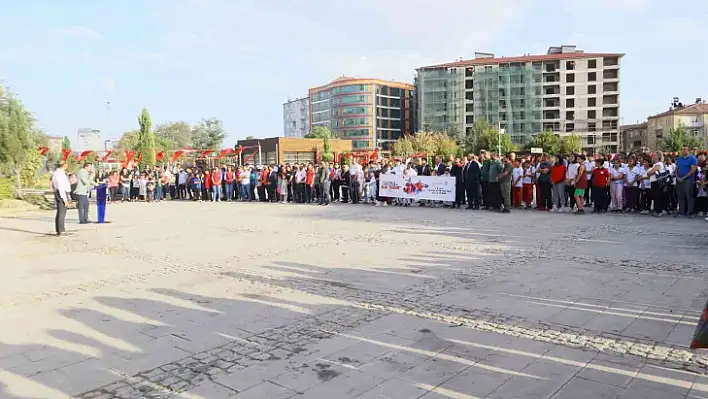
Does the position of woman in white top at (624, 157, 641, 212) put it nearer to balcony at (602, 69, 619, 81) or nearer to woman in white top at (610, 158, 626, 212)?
woman in white top at (610, 158, 626, 212)

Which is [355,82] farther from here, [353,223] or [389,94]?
[353,223]

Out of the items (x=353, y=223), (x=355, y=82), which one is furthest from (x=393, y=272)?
(x=355, y=82)

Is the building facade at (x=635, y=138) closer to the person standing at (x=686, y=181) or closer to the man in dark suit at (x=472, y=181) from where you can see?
the man in dark suit at (x=472, y=181)

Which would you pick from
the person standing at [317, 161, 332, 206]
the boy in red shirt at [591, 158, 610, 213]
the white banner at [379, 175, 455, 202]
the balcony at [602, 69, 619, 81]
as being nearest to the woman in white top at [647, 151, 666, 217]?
the boy in red shirt at [591, 158, 610, 213]

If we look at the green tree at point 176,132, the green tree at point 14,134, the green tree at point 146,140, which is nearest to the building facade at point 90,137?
the green tree at point 176,132

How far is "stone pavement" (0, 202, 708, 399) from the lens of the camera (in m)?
4.16

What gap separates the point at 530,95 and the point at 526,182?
9627cm

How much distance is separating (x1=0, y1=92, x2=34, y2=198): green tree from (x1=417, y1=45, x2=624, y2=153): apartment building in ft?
277

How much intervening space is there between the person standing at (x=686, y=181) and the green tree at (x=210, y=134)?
9068cm

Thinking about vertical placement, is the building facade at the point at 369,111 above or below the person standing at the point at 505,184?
above

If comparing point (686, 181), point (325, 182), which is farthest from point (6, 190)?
point (686, 181)

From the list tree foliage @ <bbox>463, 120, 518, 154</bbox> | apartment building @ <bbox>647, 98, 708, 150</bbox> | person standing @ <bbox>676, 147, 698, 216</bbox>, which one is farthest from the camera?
apartment building @ <bbox>647, 98, 708, 150</bbox>

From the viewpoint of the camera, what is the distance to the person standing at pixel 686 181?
1388cm

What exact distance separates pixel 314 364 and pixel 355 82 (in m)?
149
